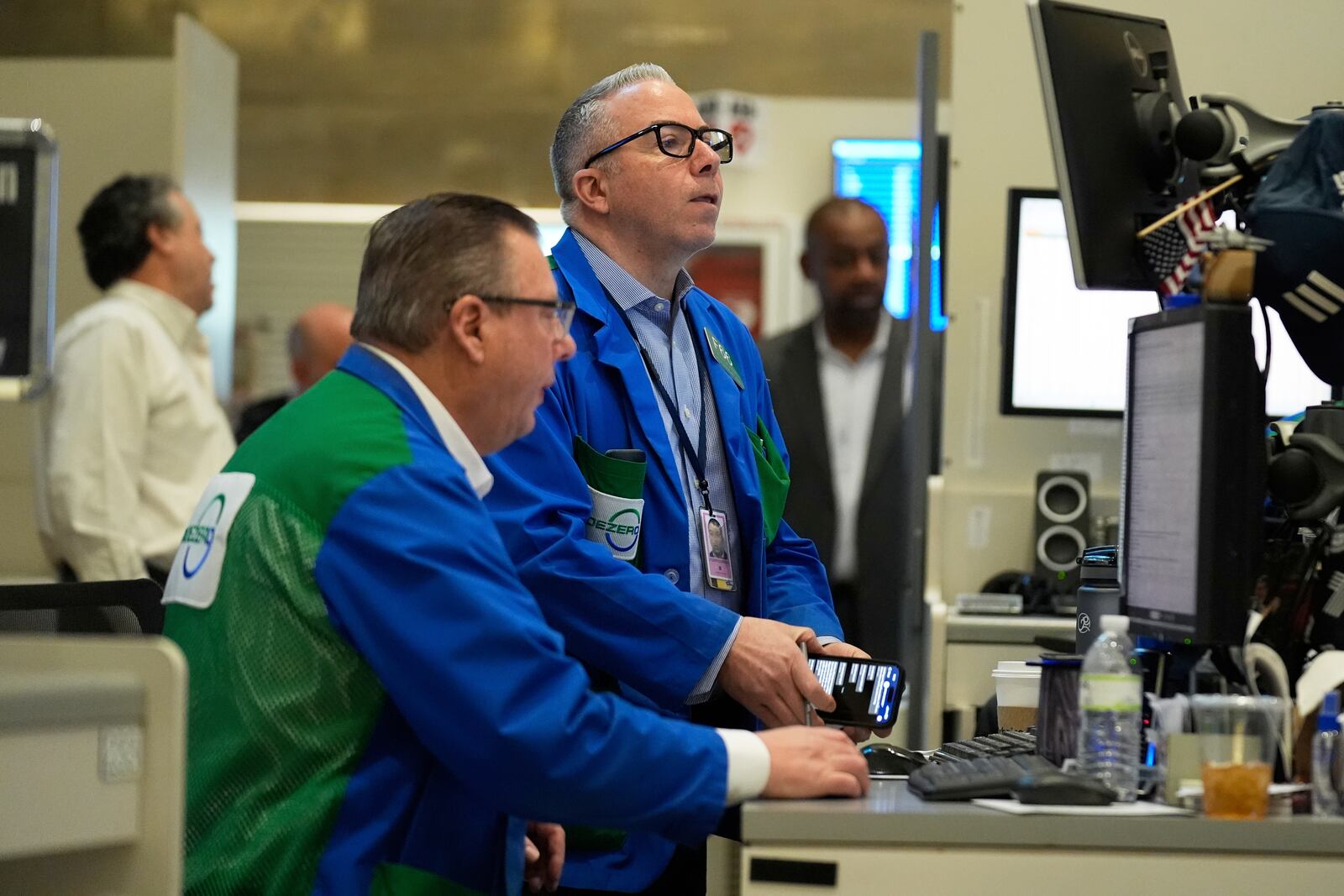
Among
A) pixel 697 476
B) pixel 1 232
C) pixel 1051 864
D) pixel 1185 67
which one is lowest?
pixel 1051 864

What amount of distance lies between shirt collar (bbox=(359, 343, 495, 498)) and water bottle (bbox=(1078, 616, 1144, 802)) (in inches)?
25.8

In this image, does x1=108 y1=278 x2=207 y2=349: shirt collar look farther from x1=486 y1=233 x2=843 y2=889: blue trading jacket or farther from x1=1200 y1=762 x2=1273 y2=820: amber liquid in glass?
x1=1200 y1=762 x2=1273 y2=820: amber liquid in glass

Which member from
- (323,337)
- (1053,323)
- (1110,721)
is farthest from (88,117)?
(1110,721)

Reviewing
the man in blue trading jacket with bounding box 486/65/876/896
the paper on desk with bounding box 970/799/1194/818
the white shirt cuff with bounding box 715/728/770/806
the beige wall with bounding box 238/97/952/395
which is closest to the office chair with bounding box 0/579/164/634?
the man in blue trading jacket with bounding box 486/65/876/896

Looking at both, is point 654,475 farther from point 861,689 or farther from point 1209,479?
point 1209,479

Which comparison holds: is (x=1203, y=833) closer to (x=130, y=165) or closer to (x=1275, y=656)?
(x=1275, y=656)

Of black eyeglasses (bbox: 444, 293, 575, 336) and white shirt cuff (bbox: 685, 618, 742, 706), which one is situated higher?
black eyeglasses (bbox: 444, 293, 575, 336)

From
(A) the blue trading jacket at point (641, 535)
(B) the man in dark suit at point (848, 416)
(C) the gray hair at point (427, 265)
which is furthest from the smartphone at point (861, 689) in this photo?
(B) the man in dark suit at point (848, 416)

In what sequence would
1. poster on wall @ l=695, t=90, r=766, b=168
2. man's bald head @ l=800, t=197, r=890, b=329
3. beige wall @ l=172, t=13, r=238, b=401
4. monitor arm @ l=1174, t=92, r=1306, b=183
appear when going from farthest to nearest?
poster on wall @ l=695, t=90, r=766, b=168
beige wall @ l=172, t=13, r=238, b=401
man's bald head @ l=800, t=197, r=890, b=329
monitor arm @ l=1174, t=92, r=1306, b=183

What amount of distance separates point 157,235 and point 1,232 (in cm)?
40

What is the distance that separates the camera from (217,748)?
5.24 feet

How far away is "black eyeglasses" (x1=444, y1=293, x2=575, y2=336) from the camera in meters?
1.71

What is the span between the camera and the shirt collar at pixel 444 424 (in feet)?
5.55

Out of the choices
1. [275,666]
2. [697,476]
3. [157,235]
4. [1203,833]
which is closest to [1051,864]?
[1203,833]
